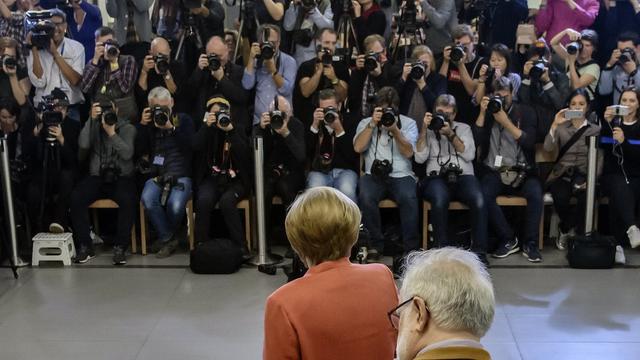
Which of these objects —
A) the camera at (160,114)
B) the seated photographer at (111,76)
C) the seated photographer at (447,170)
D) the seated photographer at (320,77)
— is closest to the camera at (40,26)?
the seated photographer at (111,76)

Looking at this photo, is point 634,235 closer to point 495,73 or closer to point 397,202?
point 495,73

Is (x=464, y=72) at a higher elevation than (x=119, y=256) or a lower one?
higher

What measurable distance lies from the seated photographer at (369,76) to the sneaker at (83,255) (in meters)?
2.11

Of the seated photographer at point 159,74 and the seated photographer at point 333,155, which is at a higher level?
the seated photographer at point 159,74

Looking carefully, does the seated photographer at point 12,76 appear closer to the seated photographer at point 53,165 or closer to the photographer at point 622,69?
the seated photographer at point 53,165

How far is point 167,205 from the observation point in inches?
228

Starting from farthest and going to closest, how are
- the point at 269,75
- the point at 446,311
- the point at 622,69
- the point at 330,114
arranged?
the point at 622,69
the point at 269,75
the point at 330,114
the point at 446,311

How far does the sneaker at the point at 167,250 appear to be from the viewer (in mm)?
5809

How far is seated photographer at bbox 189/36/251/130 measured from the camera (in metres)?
5.85

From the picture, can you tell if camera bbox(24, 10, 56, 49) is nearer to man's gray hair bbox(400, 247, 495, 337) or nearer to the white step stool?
the white step stool

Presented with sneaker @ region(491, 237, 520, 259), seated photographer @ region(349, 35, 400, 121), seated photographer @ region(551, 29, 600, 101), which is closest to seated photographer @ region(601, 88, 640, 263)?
seated photographer @ region(551, 29, 600, 101)

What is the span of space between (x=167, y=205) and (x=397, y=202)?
5.29 feet

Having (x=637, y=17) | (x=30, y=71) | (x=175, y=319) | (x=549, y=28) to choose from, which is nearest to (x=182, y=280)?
(x=175, y=319)

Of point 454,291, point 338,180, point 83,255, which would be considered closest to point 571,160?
point 338,180
